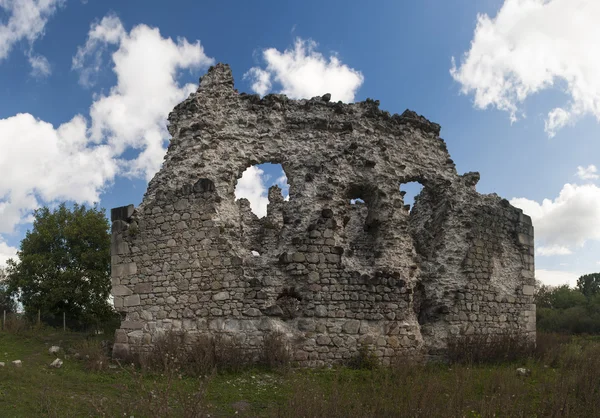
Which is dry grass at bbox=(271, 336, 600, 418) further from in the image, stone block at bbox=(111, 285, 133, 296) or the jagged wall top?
the jagged wall top

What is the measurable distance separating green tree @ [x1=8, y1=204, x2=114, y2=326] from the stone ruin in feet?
38.2

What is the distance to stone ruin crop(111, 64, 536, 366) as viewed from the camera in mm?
8930

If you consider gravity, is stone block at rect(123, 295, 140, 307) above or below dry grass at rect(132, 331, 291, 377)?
above

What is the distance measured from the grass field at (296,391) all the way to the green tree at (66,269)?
10.4m

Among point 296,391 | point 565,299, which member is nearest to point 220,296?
point 296,391

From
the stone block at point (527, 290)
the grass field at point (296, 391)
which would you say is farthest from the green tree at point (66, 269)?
the stone block at point (527, 290)

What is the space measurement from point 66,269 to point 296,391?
1748 centimetres

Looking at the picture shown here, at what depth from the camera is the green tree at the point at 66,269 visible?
19672mm

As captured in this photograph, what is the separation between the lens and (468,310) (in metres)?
10.3

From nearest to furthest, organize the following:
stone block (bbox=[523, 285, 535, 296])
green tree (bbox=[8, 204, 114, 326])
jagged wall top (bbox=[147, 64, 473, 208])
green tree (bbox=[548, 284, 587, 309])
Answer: jagged wall top (bbox=[147, 64, 473, 208]) < stone block (bbox=[523, 285, 535, 296]) < green tree (bbox=[8, 204, 114, 326]) < green tree (bbox=[548, 284, 587, 309])

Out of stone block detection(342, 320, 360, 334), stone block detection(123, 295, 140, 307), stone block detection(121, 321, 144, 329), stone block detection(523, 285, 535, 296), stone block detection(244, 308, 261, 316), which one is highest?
stone block detection(523, 285, 535, 296)

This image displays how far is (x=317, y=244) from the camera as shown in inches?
359

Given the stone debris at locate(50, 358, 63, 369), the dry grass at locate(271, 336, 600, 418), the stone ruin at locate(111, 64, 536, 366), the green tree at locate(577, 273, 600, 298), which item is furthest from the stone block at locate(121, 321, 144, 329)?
the green tree at locate(577, 273, 600, 298)

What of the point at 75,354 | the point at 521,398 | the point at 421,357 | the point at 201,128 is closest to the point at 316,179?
the point at 201,128
